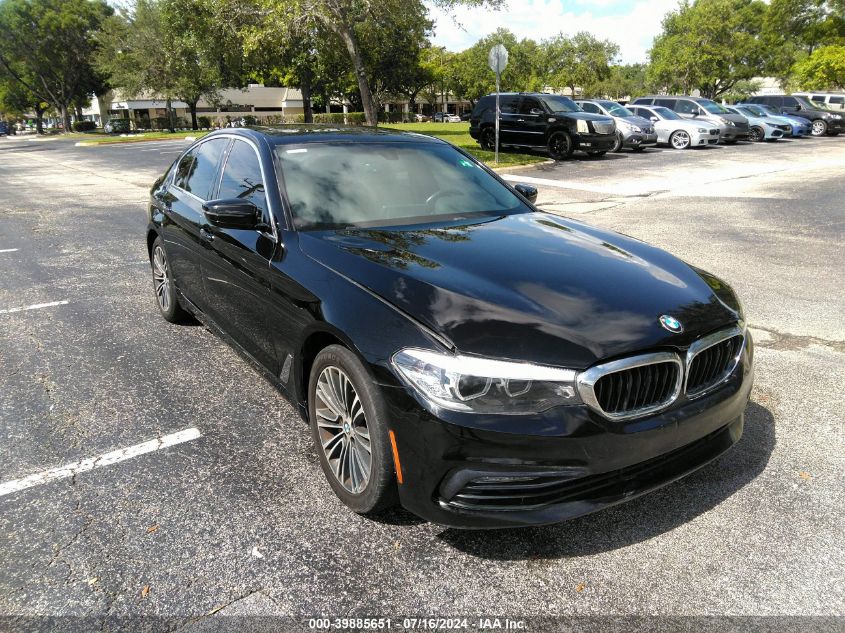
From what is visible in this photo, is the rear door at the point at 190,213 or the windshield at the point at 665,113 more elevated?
the windshield at the point at 665,113

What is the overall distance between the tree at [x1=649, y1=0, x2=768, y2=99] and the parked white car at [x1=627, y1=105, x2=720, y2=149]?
3477cm

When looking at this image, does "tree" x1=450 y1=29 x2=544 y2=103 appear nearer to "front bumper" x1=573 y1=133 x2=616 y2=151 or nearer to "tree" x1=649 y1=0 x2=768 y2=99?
"tree" x1=649 y1=0 x2=768 y2=99

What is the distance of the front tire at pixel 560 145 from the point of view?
19.3 meters

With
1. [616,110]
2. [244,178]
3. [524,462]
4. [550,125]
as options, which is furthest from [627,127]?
[524,462]

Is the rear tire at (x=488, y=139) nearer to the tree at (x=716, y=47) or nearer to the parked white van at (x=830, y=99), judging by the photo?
the parked white van at (x=830, y=99)

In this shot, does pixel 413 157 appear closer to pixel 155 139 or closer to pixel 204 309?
pixel 204 309

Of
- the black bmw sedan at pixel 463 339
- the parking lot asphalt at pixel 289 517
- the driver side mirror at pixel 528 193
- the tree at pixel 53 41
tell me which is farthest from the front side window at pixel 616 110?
the tree at pixel 53 41

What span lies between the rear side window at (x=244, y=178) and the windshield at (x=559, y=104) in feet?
56.6

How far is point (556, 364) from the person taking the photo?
2.30 m

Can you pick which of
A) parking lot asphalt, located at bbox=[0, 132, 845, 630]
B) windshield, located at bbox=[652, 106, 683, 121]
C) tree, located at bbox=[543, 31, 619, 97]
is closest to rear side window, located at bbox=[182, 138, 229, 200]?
parking lot asphalt, located at bbox=[0, 132, 845, 630]

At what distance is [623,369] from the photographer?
7.65 ft

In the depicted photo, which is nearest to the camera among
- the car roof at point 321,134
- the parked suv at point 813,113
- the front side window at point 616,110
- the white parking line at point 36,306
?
the car roof at point 321,134

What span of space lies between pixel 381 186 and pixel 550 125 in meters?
17.2

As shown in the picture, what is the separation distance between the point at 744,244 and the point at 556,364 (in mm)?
7174
